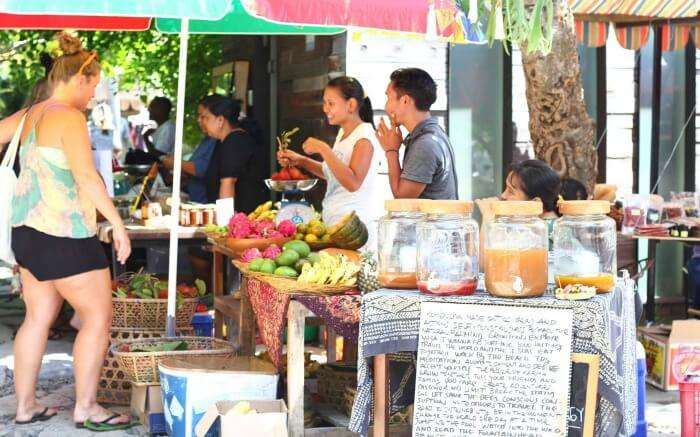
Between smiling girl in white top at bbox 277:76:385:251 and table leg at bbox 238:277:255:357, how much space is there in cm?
82

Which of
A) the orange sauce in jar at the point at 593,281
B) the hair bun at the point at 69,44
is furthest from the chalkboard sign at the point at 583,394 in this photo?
the hair bun at the point at 69,44

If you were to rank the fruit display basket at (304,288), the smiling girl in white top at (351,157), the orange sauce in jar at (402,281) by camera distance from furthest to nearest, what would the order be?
1. the smiling girl in white top at (351,157)
2. the fruit display basket at (304,288)
3. the orange sauce in jar at (402,281)

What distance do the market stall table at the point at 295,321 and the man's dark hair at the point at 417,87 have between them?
135cm

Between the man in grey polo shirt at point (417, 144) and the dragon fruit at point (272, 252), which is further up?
the man in grey polo shirt at point (417, 144)

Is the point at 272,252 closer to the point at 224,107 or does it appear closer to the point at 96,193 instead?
the point at 96,193

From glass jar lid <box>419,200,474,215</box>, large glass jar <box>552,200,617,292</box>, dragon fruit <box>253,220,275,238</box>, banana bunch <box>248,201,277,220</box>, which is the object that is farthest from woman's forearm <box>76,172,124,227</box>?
large glass jar <box>552,200,617,292</box>

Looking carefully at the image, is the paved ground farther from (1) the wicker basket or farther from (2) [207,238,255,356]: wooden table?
(2) [207,238,255,356]: wooden table

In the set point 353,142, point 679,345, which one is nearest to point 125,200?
point 353,142

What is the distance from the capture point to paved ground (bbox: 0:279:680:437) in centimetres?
575

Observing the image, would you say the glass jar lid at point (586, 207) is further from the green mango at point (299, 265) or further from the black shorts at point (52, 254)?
the black shorts at point (52, 254)

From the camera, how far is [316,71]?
31.1 feet

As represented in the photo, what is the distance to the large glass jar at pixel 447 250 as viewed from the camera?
13.9ft

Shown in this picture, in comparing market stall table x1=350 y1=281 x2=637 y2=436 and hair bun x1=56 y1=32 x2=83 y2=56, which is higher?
hair bun x1=56 y1=32 x2=83 y2=56

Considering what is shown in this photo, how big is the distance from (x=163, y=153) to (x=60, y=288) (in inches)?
210
